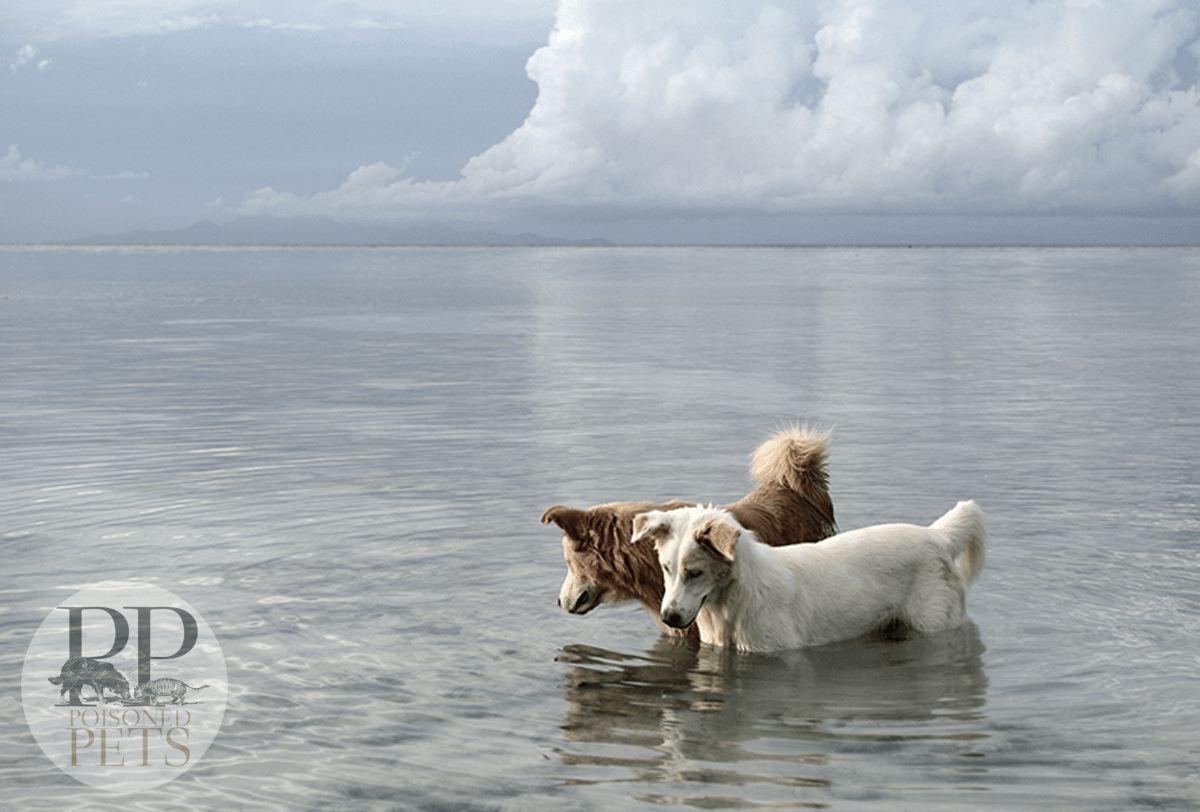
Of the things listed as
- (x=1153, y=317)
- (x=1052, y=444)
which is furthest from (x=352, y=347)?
(x=1153, y=317)

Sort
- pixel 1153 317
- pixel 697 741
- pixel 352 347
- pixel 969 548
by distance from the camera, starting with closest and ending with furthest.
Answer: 1. pixel 697 741
2. pixel 969 548
3. pixel 352 347
4. pixel 1153 317

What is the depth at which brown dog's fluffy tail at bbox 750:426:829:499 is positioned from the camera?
30.6 ft

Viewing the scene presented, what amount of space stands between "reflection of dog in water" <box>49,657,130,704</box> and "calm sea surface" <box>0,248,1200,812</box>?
141 millimetres

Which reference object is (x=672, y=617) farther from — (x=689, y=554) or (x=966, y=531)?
(x=966, y=531)

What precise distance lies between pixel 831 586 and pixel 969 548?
3.98 ft

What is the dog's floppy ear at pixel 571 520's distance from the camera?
27.3ft

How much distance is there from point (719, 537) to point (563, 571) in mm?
2643

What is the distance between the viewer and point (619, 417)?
18.2 m

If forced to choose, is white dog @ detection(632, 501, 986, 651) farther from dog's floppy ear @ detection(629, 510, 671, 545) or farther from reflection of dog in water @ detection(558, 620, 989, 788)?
reflection of dog in water @ detection(558, 620, 989, 788)

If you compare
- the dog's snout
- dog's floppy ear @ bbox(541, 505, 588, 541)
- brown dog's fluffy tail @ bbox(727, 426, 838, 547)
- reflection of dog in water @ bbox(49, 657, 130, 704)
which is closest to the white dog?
the dog's snout

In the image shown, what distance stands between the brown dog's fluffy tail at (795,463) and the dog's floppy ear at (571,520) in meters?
1.72

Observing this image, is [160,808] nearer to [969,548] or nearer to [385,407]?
[969,548]

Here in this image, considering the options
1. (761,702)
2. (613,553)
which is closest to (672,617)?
(761,702)

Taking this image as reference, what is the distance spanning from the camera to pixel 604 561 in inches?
334
